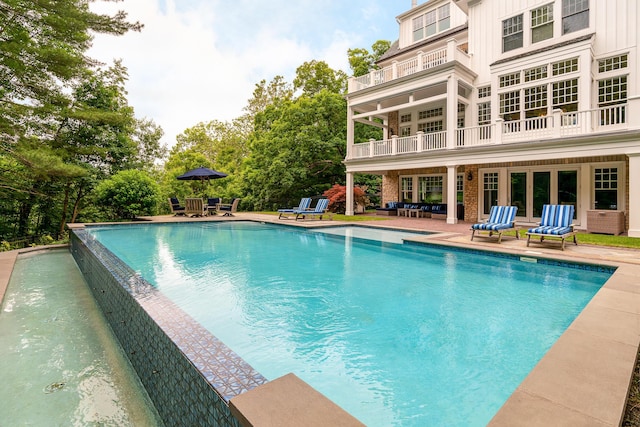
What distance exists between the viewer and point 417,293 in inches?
218

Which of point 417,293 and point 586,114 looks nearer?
point 417,293

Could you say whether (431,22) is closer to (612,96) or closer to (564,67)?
(564,67)

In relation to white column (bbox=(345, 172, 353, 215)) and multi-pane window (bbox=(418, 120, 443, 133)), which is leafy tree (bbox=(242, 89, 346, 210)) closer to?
white column (bbox=(345, 172, 353, 215))

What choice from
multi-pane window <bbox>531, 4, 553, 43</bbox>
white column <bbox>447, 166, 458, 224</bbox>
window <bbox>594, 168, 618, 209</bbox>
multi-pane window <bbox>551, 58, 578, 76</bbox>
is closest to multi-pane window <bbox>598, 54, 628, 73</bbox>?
multi-pane window <bbox>551, 58, 578, 76</bbox>

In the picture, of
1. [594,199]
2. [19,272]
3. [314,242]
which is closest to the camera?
[19,272]

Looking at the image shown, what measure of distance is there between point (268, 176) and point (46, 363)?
63.5ft

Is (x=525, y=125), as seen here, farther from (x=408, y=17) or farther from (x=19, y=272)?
(x=19, y=272)

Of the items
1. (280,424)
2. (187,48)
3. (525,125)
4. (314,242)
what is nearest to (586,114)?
(525,125)

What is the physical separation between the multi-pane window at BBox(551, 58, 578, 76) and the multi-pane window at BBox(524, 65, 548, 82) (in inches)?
12.2

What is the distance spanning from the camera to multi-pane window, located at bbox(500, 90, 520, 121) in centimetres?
1393

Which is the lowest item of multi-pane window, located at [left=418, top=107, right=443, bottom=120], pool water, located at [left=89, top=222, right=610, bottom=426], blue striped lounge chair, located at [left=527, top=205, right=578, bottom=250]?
pool water, located at [left=89, top=222, right=610, bottom=426]

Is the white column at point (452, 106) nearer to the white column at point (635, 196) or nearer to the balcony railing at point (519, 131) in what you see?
the balcony railing at point (519, 131)

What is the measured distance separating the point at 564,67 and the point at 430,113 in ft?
20.6

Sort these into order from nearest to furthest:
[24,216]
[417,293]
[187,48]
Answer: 1. [417,293]
2. [24,216]
3. [187,48]
